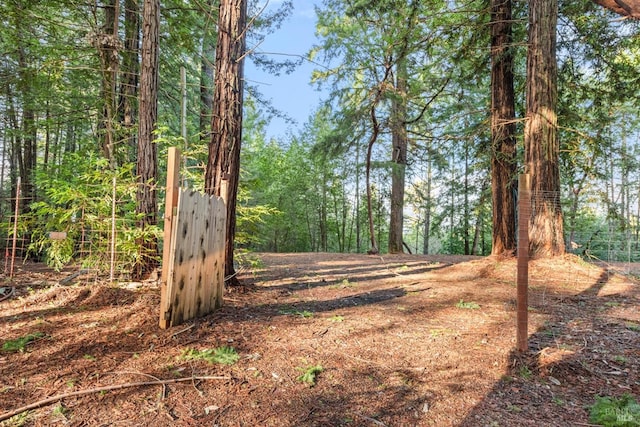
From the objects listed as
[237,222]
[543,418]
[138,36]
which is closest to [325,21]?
[138,36]

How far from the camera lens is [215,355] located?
8.72ft

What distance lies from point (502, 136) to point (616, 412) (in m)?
6.06

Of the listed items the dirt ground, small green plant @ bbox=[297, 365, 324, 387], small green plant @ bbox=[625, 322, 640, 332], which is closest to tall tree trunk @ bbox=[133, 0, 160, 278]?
the dirt ground

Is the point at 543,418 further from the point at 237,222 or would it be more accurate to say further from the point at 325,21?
the point at 325,21

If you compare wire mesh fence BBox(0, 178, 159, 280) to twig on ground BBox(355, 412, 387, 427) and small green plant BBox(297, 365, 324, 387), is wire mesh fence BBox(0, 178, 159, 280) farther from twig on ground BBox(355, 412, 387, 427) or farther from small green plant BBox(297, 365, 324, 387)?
twig on ground BBox(355, 412, 387, 427)

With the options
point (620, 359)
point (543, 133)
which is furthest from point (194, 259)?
point (543, 133)

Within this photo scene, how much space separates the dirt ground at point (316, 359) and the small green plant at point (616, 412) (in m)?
0.07

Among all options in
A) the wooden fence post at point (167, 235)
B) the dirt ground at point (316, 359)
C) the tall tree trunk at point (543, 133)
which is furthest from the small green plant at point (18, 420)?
the tall tree trunk at point (543, 133)

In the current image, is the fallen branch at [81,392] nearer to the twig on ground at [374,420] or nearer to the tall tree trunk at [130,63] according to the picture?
the twig on ground at [374,420]

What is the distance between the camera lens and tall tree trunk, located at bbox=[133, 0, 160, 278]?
4.93m

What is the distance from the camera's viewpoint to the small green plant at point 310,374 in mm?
2364

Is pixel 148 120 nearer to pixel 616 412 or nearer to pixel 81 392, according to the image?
pixel 81 392

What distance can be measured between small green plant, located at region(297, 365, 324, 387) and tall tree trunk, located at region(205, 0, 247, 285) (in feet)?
8.16

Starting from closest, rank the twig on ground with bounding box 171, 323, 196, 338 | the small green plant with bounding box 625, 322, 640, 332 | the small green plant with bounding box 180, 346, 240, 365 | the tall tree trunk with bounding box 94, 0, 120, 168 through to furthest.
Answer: the small green plant with bounding box 180, 346, 240, 365 < the twig on ground with bounding box 171, 323, 196, 338 < the small green plant with bounding box 625, 322, 640, 332 < the tall tree trunk with bounding box 94, 0, 120, 168
